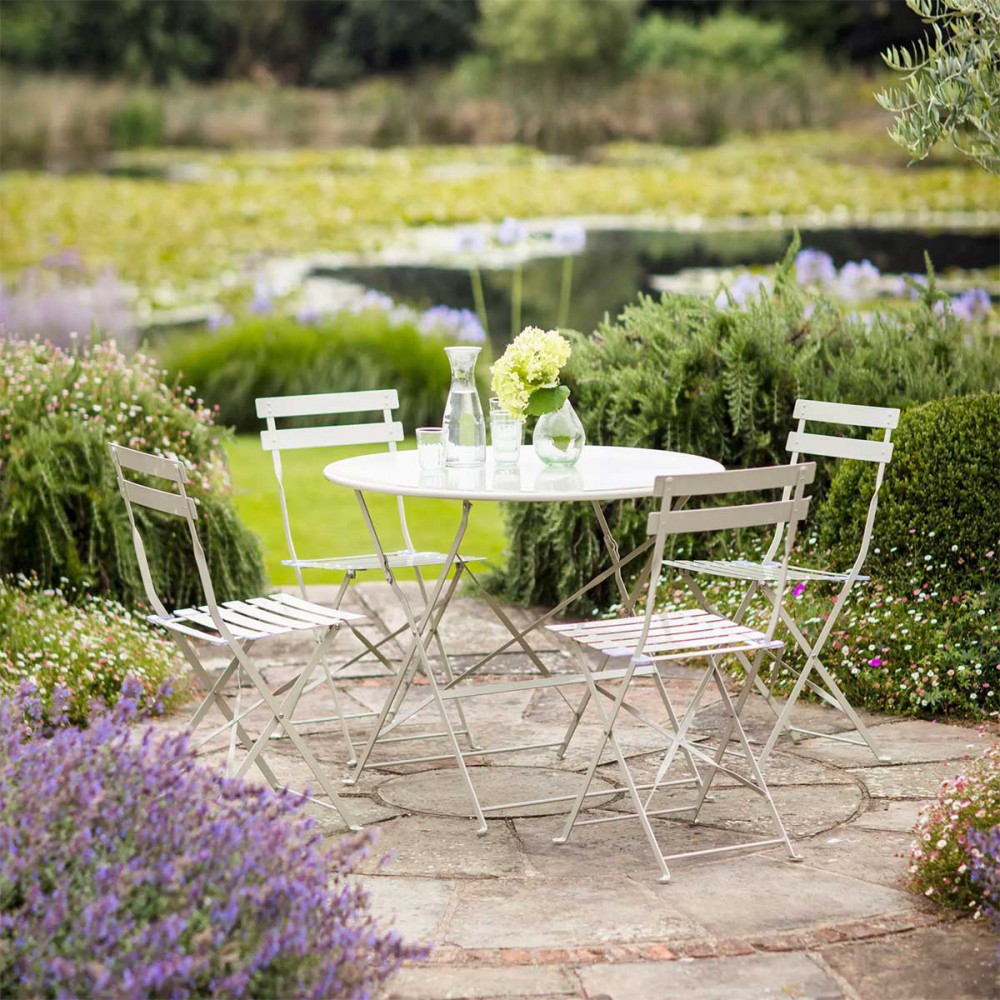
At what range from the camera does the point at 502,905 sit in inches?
126

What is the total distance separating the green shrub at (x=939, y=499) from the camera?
4.94 m

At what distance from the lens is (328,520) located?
8.13 metres

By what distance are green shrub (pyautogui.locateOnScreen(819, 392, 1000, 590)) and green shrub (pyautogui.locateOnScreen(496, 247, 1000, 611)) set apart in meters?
0.80

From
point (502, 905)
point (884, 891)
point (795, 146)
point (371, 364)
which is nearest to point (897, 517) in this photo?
point (884, 891)

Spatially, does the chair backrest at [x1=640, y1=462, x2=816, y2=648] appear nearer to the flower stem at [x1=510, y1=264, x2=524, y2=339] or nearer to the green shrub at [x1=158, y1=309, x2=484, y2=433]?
the green shrub at [x1=158, y1=309, x2=484, y2=433]

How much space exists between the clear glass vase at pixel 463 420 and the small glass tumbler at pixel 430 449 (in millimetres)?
40

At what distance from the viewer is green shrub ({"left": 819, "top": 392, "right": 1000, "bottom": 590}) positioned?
494cm

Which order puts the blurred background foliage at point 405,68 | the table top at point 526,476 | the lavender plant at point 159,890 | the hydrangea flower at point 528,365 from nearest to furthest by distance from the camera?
1. the lavender plant at point 159,890
2. the table top at point 526,476
3. the hydrangea flower at point 528,365
4. the blurred background foliage at point 405,68

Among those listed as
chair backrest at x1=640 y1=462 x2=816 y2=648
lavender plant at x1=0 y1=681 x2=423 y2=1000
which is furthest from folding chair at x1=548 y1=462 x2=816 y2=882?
lavender plant at x1=0 y1=681 x2=423 y2=1000

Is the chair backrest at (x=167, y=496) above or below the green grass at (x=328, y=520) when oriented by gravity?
above

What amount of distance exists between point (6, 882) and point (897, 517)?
3546 mm

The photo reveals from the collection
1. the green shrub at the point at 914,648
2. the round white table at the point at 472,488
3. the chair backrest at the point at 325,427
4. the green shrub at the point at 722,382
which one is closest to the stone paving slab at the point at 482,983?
the round white table at the point at 472,488

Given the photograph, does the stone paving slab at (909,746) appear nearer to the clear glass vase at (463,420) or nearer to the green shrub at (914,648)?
the green shrub at (914,648)

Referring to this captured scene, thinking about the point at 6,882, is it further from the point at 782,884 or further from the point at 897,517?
the point at 897,517
